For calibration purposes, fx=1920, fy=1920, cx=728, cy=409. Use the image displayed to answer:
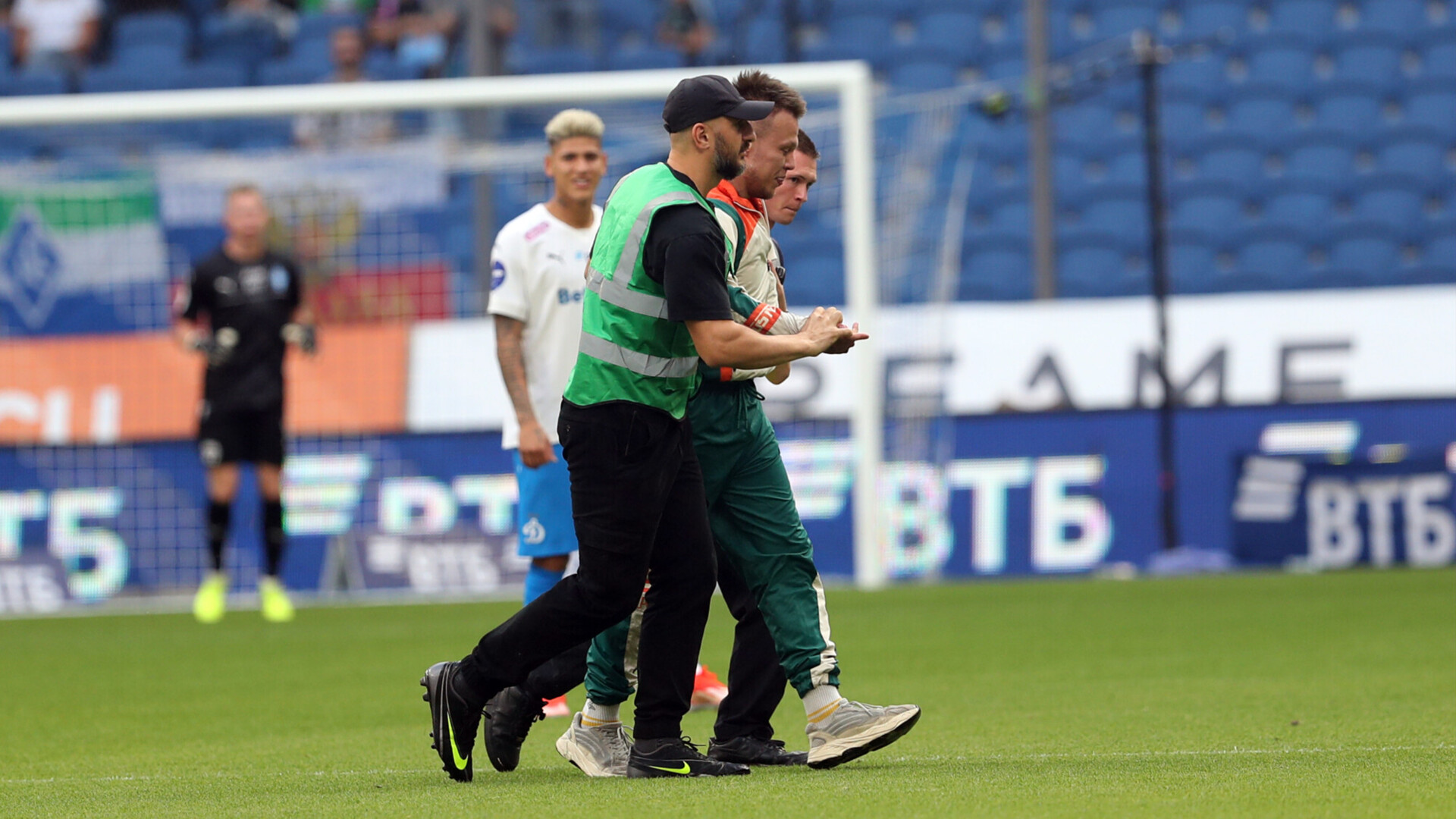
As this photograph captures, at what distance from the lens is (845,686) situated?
692 cm

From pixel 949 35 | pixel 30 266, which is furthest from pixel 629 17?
pixel 30 266

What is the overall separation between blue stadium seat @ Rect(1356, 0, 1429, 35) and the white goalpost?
7.30 meters

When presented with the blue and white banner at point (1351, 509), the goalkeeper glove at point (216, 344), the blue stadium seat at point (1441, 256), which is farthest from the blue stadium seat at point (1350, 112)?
the goalkeeper glove at point (216, 344)

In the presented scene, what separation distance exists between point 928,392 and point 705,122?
9007 mm

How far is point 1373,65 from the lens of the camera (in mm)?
17453

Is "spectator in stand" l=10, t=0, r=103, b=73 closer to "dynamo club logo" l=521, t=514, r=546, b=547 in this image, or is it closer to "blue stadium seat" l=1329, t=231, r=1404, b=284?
"blue stadium seat" l=1329, t=231, r=1404, b=284

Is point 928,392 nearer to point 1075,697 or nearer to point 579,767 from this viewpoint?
point 1075,697

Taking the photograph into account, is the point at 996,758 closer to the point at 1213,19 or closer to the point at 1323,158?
the point at 1323,158

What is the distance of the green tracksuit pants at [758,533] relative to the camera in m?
4.80

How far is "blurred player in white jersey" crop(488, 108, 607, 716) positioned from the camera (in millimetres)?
6488

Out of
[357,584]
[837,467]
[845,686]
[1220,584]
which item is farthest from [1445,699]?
[357,584]

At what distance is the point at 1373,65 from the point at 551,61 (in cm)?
746

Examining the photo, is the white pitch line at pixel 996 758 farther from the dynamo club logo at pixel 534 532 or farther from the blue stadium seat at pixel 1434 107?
the blue stadium seat at pixel 1434 107


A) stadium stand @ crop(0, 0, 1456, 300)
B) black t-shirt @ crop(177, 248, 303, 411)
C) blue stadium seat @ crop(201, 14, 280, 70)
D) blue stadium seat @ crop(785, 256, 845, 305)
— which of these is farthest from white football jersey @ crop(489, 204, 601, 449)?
blue stadium seat @ crop(201, 14, 280, 70)
